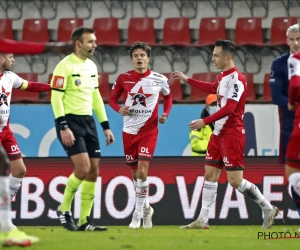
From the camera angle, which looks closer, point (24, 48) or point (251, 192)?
point (24, 48)

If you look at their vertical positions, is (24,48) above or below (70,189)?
above

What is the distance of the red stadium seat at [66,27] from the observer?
653 inches

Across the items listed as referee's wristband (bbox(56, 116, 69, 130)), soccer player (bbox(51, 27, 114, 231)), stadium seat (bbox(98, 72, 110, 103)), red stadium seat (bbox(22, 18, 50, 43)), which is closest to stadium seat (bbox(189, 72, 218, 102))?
stadium seat (bbox(98, 72, 110, 103))

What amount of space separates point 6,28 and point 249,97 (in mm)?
5281

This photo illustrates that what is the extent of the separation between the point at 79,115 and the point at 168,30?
7.89 m

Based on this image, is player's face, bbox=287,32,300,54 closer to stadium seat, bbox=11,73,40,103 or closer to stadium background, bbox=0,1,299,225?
stadium background, bbox=0,1,299,225

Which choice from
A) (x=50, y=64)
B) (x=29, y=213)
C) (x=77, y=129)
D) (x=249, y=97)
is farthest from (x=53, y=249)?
(x=50, y=64)

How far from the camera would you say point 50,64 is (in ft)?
A: 55.3

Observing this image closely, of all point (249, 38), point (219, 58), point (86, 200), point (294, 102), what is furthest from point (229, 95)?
point (249, 38)

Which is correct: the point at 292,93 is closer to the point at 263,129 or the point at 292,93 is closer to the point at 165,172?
the point at 165,172

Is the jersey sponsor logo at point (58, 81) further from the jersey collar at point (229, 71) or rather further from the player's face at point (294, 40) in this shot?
the player's face at point (294, 40)

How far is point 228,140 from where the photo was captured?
960 centimetres

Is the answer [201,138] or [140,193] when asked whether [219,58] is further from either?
[201,138]

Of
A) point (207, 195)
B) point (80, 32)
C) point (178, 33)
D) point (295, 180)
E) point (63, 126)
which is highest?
point (178, 33)
